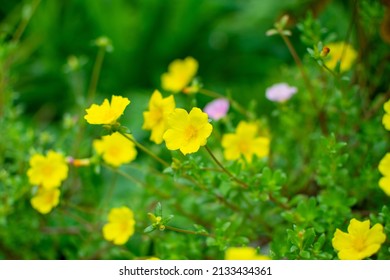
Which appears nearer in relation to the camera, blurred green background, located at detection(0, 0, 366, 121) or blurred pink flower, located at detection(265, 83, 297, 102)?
blurred pink flower, located at detection(265, 83, 297, 102)

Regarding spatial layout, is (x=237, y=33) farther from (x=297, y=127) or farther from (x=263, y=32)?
(x=297, y=127)

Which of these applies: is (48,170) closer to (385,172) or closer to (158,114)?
(158,114)

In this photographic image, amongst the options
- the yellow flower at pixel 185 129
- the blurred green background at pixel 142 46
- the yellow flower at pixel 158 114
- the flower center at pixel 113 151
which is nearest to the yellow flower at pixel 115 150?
the flower center at pixel 113 151

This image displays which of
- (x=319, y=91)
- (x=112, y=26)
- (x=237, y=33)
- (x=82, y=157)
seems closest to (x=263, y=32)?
(x=237, y=33)

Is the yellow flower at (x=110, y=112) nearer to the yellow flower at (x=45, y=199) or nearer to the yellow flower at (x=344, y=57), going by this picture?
the yellow flower at (x=45, y=199)

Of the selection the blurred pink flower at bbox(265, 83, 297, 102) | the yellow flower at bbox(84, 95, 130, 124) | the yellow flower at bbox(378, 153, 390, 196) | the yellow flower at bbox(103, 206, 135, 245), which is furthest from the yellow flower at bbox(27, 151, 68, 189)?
the yellow flower at bbox(378, 153, 390, 196)

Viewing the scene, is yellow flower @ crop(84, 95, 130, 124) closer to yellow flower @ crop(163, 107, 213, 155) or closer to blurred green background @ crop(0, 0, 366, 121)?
yellow flower @ crop(163, 107, 213, 155)
